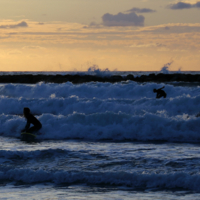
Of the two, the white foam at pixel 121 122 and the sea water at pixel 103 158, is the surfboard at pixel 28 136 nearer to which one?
the sea water at pixel 103 158

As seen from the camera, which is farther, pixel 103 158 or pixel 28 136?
pixel 28 136

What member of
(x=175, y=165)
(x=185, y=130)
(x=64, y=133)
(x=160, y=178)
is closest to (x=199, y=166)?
(x=175, y=165)

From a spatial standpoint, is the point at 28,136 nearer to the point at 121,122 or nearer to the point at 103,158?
the point at 121,122

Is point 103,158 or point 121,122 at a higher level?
point 121,122

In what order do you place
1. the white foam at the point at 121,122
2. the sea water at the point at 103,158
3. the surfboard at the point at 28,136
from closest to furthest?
the sea water at the point at 103,158 → the surfboard at the point at 28,136 → the white foam at the point at 121,122

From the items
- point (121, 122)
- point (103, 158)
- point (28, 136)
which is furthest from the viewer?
point (121, 122)

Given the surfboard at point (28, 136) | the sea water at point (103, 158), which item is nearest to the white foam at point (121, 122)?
the sea water at point (103, 158)

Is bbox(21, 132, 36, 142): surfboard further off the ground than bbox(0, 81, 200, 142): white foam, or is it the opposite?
bbox(0, 81, 200, 142): white foam

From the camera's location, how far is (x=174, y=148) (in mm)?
11188

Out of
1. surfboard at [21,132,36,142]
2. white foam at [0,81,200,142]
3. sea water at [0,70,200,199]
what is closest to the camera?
sea water at [0,70,200,199]

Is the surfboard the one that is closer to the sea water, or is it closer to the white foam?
the sea water

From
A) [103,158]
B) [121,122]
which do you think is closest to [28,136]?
[121,122]

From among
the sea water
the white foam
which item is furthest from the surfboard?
the white foam

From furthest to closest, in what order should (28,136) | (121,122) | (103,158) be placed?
1. (121,122)
2. (28,136)
3. (103,158)
